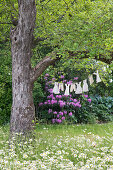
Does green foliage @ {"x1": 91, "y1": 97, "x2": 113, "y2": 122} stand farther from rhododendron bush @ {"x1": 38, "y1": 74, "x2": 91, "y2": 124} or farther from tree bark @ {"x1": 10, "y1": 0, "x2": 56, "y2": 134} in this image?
tree bark @ {"x1": 10, "y1": 0, "x2": 56, "y2": 134}

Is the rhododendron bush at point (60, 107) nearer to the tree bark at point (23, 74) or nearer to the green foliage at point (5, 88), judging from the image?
the green foliage at point (5, 88)

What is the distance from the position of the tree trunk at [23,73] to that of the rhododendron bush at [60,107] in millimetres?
3828

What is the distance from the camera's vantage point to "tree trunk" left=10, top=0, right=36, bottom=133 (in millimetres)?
5672

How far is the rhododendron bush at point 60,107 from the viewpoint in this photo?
9.70 meters

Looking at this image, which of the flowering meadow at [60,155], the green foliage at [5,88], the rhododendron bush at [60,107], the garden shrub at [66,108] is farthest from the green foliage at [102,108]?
the flowering meadow at [60,155]

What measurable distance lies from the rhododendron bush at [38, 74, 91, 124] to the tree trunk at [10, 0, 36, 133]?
3.83 m

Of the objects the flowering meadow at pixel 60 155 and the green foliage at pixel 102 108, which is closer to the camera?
the flowering meadow at pixel 60 155

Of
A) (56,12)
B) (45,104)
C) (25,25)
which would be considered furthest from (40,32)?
(45,104)

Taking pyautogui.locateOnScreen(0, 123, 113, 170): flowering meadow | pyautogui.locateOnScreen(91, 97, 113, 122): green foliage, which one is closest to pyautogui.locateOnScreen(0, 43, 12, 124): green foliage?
pyautogui.locateOnScreen(0, 123, 113, 170): flowering meadow

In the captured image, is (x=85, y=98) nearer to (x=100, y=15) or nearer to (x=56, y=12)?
(x=56, y=12)

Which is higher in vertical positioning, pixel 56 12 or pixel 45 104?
pixel 56 12

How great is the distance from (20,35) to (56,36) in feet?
3.13

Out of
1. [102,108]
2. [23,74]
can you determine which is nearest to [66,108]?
[102,108]

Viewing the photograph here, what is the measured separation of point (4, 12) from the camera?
8.12 m
